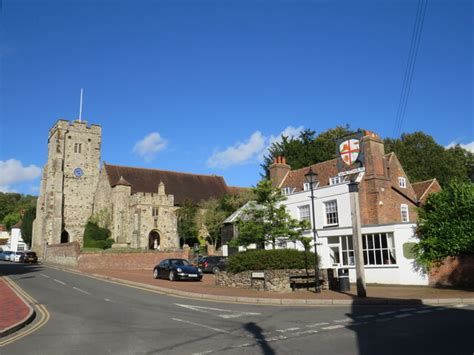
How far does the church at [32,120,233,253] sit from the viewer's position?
5319 cm

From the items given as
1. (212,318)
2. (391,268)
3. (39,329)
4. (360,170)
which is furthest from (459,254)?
(39,329)

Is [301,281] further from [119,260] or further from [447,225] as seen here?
[119,260]

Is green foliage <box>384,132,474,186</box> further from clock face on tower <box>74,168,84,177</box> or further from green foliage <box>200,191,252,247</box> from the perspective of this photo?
clock face on tower <box>74,168,84,177</box>

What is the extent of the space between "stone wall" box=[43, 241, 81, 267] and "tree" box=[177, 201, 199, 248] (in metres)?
14.4

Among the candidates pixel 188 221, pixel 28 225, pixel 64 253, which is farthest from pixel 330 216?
pixel 28 225

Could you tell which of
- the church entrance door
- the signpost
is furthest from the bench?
the church entrance door

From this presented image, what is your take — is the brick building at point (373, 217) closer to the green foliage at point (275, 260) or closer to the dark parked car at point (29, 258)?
the green foliage at point (275, 260)

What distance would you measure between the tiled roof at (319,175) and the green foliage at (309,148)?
12.7m

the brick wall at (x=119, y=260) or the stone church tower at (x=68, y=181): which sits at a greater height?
the stone church tower at (x=68, y=181)

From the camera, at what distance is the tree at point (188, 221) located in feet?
171

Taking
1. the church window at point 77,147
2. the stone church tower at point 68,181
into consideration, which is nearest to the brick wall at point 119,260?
the stone church tower at point 68,181

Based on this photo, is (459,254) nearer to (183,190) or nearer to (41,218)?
(183,190)

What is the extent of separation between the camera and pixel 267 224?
23656 millimetres

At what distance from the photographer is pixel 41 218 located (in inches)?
2304
